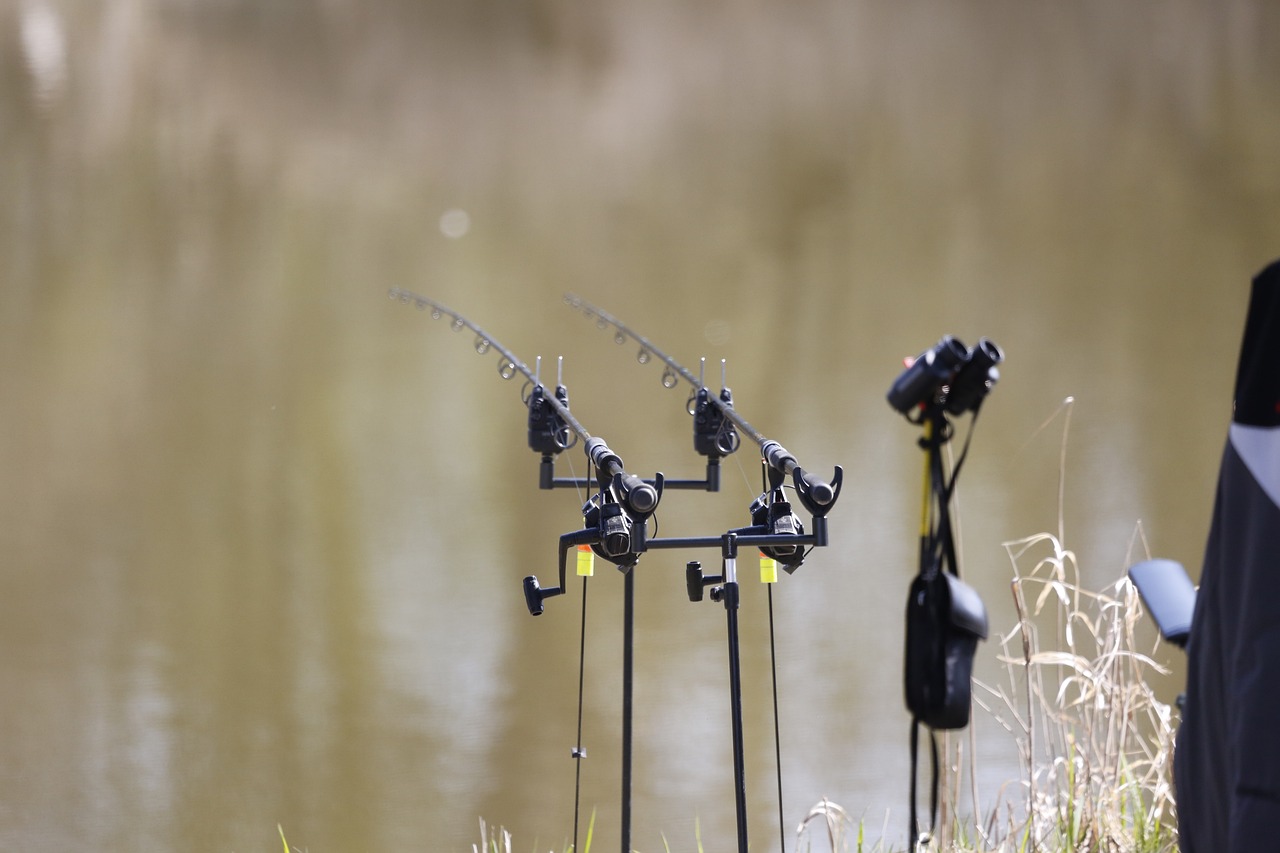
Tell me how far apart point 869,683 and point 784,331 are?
128 centimetres

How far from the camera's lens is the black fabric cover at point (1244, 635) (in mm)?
780

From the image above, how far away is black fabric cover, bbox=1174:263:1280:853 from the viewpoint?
78 cm

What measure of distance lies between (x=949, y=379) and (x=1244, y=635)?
0.26m

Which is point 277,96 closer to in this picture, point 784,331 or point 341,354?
point 341,354

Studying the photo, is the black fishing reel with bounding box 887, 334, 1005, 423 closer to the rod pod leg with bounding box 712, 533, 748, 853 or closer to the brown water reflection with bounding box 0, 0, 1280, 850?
the rod pod leg with bounding box 712, 533, 748, 853

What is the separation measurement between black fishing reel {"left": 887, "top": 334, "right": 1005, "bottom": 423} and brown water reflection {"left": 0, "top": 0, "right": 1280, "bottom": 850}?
2.64 meters

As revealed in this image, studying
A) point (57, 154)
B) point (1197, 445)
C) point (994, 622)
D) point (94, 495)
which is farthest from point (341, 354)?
point (1197, 445)

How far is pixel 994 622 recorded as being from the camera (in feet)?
11.7

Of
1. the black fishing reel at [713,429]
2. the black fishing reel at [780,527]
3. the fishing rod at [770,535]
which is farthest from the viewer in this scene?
the black fishing reel at [713,429]

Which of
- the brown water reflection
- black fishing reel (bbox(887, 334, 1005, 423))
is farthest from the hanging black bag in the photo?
the brown water reflection

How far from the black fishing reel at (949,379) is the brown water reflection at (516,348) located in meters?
2.64

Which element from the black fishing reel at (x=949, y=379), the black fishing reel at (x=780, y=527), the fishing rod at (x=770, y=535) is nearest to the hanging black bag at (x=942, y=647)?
the black fishing reel at (x=949, y=379)

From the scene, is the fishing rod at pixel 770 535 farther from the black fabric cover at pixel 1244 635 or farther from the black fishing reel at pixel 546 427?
the black fishing reel at pixel 546 427

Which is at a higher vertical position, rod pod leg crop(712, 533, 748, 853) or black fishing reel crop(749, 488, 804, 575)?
black fishing reel crop(749, 488, 804, 575)
